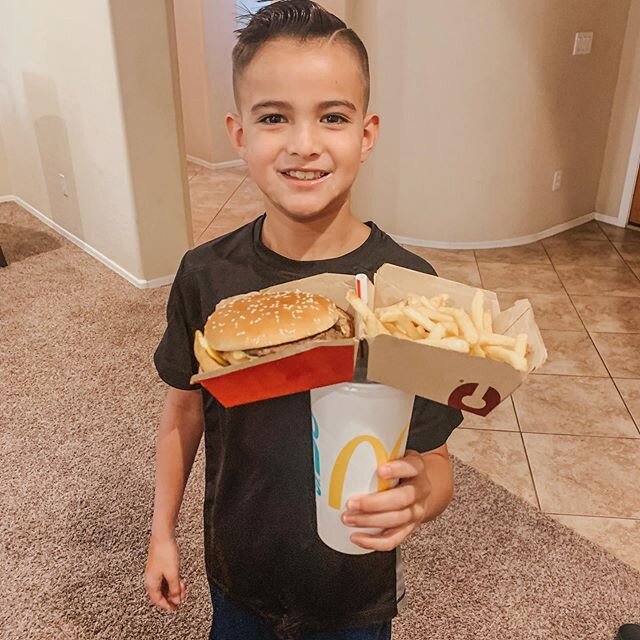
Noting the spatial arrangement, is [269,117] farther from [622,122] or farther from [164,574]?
[622,122]

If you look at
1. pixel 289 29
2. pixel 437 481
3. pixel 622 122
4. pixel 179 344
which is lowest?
pixel 622 122

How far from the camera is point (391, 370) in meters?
0.57

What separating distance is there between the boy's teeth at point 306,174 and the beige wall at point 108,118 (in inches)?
91.9

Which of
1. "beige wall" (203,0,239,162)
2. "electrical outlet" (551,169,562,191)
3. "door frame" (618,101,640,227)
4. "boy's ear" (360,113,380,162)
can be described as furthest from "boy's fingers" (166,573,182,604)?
"beige wall" (203,0,239,162)

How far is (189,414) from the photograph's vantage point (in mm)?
968

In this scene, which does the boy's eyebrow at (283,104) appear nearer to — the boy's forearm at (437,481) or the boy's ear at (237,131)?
the boy's ear at (237,131)

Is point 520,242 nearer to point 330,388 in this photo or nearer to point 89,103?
point 89,103

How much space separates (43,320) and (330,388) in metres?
2.56

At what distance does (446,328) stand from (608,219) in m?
4.12

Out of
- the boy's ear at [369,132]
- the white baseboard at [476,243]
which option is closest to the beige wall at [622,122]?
the white baseboard at [476,243]

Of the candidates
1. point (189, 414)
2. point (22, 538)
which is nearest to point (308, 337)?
point (189, 414)

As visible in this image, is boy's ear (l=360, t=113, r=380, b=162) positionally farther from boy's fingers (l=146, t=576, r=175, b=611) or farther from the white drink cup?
boy's fingers (l=146, t=576, r=175, b=611)

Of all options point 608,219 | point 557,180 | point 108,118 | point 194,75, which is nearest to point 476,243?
point 557,180

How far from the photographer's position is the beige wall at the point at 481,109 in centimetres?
336
